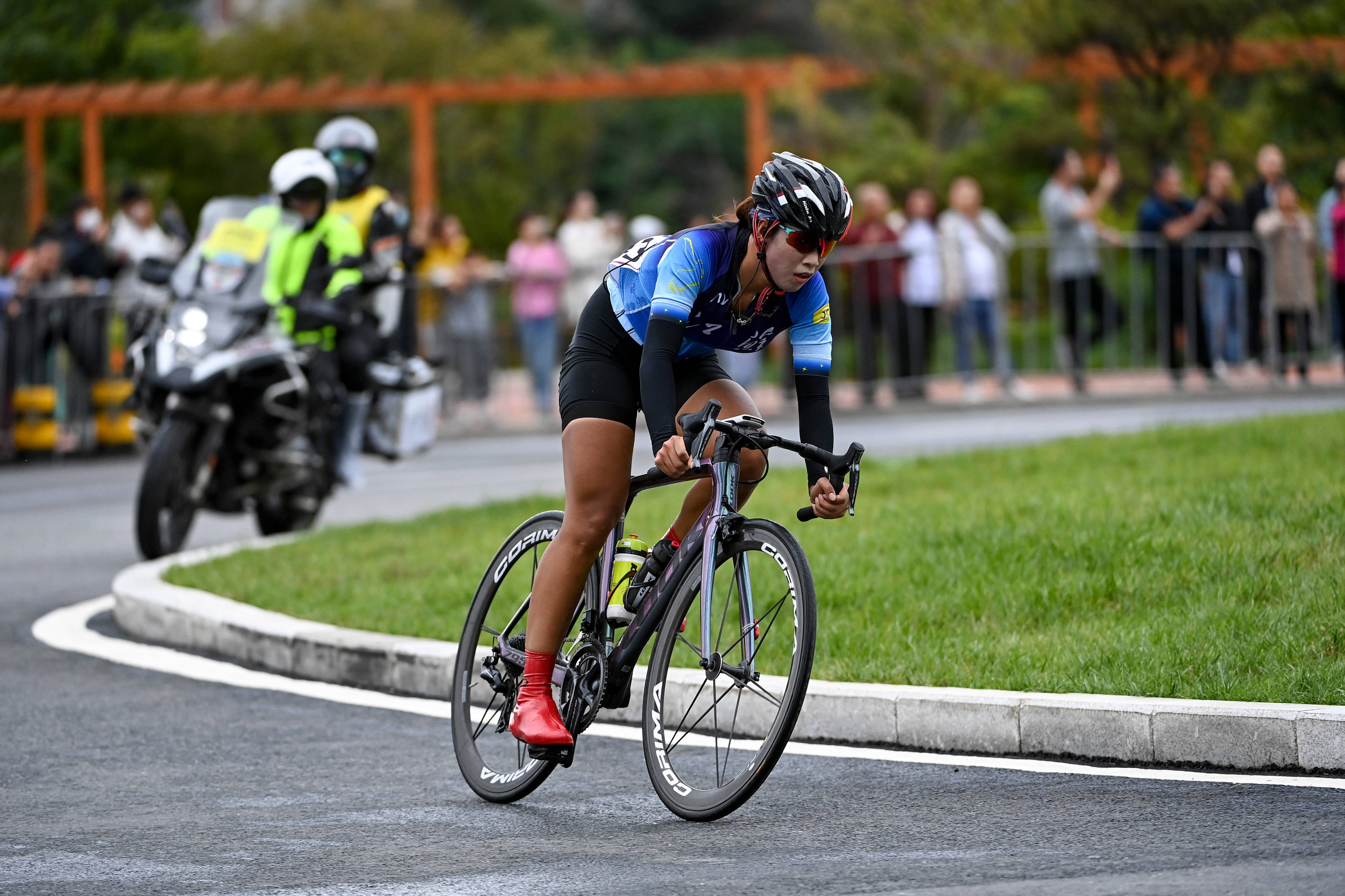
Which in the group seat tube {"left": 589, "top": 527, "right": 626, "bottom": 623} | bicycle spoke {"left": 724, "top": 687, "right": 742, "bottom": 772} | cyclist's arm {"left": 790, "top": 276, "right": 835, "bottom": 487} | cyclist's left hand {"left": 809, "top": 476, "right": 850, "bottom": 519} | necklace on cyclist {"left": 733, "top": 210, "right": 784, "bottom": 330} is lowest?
bicycle spoke {"left": 724, "top": 687, "right": 742, "bottom": 772}

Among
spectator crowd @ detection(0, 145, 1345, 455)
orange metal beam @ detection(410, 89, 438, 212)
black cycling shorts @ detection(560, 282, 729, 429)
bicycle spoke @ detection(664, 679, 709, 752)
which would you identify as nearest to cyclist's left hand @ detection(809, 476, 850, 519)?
black cycling shorts @ detection(560, 282, 729, 429)

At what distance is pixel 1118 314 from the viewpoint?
19.6 m

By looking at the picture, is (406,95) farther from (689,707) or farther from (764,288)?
(689,707)

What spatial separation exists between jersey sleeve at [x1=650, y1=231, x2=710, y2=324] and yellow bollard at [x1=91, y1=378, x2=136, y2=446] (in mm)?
13771

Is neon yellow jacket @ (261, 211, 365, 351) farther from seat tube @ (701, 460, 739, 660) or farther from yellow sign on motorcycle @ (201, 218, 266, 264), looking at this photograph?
seat tube @ (701, 460, 739, 660)

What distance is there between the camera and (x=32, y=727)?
7.20 metres

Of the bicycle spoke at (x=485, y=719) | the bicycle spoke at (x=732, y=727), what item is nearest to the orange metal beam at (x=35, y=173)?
the bicycle spoke at (x=485, y=719)

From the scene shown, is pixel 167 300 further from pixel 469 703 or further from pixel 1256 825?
pixel 1256 825

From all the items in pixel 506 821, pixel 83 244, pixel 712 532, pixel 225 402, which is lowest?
pixel 506 821

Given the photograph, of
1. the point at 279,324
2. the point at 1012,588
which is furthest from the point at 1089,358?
the point at 1012,588

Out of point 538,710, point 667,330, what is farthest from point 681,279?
point 538,710

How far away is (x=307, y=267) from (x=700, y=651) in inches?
248

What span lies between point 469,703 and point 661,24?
5026 centimetres

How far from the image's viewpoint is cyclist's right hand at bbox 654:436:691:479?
5336 millimetres
